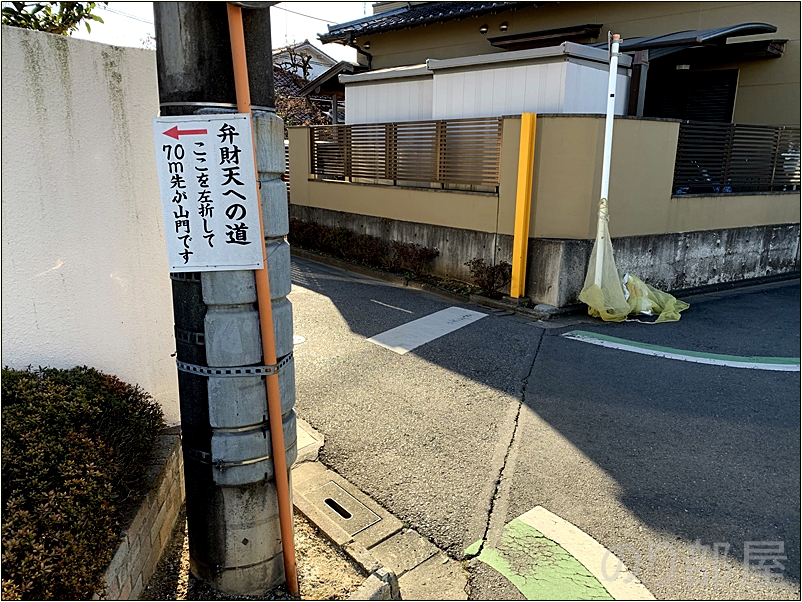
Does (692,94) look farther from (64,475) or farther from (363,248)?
(64,475)

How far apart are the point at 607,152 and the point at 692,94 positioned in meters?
6.78

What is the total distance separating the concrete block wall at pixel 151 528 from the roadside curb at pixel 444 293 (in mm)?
5593

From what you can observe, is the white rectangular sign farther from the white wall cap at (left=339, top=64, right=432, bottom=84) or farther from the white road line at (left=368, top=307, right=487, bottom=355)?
the white wall cap at (left=339, top=64, right=432, bottom=84)

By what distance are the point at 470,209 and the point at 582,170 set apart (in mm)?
1971

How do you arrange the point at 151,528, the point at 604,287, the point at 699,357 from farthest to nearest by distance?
the point at 604,287 → the point at 699,357 → the point at 151,528

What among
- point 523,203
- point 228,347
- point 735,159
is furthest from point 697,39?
point 228,347

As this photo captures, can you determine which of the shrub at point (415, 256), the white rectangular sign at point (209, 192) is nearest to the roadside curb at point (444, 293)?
the shrub at point (415, 256)

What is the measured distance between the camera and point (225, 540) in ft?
9.41

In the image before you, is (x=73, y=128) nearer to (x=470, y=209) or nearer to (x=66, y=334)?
(x=66, y=334)

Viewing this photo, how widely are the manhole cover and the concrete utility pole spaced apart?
70cm

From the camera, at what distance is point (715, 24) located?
1181cm

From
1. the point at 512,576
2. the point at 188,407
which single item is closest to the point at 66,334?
the point at 188,407

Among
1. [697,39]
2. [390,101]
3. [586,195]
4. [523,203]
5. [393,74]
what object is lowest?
[523,203]

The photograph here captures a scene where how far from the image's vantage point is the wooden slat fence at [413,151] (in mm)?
8961
